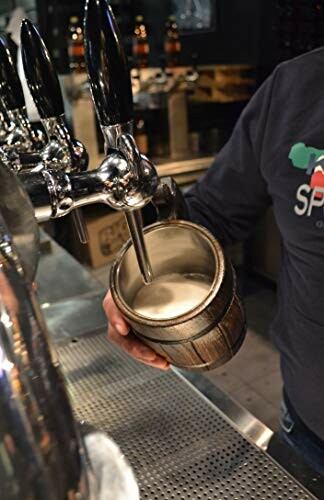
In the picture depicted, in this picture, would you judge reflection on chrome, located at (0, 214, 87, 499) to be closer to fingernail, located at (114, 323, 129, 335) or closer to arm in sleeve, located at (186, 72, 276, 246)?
fingernail, located at (114, 323, 129, 335)

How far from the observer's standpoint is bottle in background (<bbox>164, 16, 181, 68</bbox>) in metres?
3.24

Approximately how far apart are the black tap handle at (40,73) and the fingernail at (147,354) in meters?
Result: 0.32

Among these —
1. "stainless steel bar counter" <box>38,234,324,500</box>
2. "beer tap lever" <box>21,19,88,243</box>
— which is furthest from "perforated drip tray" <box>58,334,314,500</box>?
"beer tap lever" <box>21,19,88,243</box>

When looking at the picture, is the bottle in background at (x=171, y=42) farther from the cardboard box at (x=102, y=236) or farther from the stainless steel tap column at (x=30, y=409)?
the stainless steel tap column at (x=30, y=409)

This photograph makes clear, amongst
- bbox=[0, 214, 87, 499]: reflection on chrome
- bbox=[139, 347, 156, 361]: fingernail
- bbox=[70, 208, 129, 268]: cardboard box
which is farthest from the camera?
bbox=[70, 208, 129, 268]: cardboard box

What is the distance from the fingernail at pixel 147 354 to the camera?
26.5 inches

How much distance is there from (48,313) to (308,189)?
2.36 ft

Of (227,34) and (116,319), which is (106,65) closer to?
(116,319)

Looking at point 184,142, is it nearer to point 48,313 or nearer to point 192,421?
point 48,313

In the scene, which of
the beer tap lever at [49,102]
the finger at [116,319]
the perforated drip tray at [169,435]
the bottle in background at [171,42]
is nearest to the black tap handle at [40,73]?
the beer tap lever at [49,102]

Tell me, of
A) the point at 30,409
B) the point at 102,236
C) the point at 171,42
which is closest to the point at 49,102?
the point at 30,409

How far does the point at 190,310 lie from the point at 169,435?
0.31 metres

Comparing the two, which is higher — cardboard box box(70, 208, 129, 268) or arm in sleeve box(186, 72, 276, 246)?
arm in sleeve box(186, 72, 276, 246)

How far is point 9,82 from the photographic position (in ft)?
2.08
